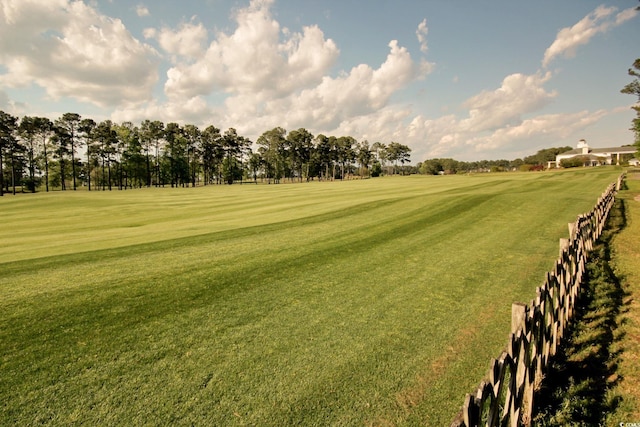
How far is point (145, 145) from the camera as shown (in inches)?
3563

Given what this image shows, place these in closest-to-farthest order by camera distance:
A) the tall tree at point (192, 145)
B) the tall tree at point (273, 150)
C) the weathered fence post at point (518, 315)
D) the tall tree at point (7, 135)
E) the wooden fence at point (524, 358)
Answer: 1. the wooden fence at point (524, 358)
2. the weathered fence post at point (518, 315)
3. the tall tree at point (7, 135)
4. the tall tree at point (192, 145)
5. the tall tree at point (273, 150)

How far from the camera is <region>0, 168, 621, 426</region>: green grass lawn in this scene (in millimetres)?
4016

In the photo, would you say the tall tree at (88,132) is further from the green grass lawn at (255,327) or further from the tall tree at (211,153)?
the green grass lawn at (255,327)

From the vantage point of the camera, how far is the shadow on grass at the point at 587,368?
4.13 m

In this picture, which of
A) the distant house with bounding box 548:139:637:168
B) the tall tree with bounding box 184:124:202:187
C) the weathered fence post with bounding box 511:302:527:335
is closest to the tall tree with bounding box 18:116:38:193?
the tall tree with bounding box 184:124:202:187

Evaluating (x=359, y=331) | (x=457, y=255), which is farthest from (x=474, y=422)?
(x=457, y=255)

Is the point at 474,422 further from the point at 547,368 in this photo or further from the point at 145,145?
the point at 145,145

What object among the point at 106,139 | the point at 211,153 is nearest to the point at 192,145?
the point at 211,153

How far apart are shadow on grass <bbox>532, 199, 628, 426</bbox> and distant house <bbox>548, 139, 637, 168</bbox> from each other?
124 metres

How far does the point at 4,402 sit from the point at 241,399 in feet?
9.76

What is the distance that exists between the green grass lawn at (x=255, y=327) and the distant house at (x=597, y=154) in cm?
12573

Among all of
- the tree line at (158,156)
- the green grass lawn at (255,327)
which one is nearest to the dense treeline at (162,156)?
the tree line at (158,156)

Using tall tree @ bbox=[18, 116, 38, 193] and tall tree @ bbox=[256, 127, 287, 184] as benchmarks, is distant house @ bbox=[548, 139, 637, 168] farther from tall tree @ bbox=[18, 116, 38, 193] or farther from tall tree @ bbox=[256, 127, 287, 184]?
tall tree @ bbox=[18, 116, 38, 193]

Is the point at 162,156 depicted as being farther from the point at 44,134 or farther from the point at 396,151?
the point at 396,151
